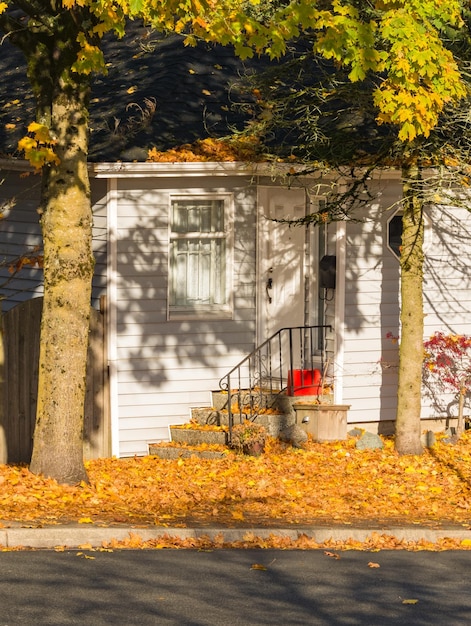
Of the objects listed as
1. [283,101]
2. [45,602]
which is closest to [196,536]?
[45,602]

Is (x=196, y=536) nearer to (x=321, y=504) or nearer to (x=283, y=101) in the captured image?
(x=321, y=504)

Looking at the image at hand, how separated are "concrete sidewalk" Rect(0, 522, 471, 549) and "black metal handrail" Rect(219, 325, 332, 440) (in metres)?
4.63

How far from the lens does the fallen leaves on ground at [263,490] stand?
41.0ft

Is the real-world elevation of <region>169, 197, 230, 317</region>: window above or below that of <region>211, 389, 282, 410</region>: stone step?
above

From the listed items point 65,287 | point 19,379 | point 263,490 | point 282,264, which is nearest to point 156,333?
point 19,379

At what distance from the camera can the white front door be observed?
58.3 feet

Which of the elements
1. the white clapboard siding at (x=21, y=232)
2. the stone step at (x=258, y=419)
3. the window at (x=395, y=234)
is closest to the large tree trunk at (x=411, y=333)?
the window at (x=395, y=234)

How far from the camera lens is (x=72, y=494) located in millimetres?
13109

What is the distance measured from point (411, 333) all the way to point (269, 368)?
7.42ft

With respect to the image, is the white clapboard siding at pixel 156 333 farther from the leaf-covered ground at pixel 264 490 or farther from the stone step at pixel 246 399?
the leaf-covered ground at pixel 264 490

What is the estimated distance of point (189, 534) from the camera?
11688mm

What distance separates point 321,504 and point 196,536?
2.37 metres

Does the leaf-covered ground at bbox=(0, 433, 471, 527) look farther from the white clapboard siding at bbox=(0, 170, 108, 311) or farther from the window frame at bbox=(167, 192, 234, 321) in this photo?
the white clapboard siding at bbox=(0, 170, 108, 311)

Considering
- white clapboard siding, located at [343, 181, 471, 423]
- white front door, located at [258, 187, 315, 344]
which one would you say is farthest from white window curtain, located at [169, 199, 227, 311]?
white clapboard siding, located at [343, 181, 471, 423]
